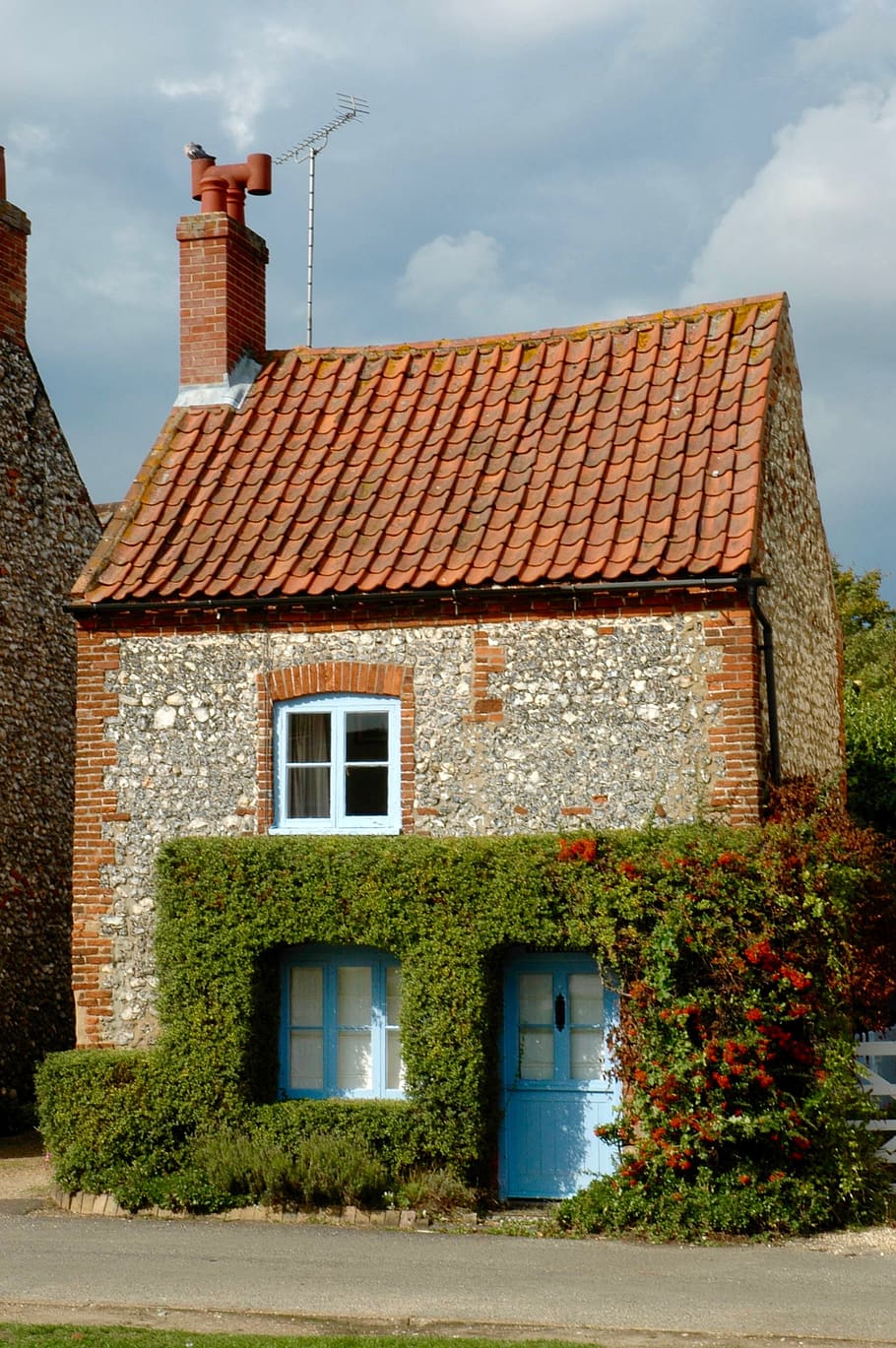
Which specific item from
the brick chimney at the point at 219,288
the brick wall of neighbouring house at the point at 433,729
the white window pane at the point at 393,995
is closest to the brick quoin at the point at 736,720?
the brick wall of neighbouring house at the point at 433,729

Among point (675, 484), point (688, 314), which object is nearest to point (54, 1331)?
point (675, 484)

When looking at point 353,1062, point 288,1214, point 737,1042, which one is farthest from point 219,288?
point 737,1042

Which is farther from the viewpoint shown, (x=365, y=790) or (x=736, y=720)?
(x=365, y=790)

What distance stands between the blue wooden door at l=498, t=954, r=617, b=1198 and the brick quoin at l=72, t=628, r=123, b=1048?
3664 mm

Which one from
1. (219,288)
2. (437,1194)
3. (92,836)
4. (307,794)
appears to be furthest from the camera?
(219,288)

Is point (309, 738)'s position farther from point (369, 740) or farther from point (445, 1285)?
point (445, 1285)

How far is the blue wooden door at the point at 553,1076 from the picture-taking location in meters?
12.8

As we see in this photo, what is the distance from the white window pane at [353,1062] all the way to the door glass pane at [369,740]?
240 centimetres

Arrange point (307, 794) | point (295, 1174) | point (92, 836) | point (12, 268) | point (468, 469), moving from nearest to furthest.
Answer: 1. point (295, 1174)
2. point (307, 794)
3. point (92, 836)
4. point (468, 469)
5. point (12, 268)

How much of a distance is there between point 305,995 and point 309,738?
2276mm

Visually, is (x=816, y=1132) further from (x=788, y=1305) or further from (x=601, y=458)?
(x=601, y=458)

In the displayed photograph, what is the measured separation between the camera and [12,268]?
1831 centimetres

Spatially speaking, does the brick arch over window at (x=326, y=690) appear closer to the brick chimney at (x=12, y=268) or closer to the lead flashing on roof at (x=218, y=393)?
the lead flashing on roof at (x=218, y=393)

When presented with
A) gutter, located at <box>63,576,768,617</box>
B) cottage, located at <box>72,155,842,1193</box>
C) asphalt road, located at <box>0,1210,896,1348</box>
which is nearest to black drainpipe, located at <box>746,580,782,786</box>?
cottage, located at <box>72,155,842,1193</box>
